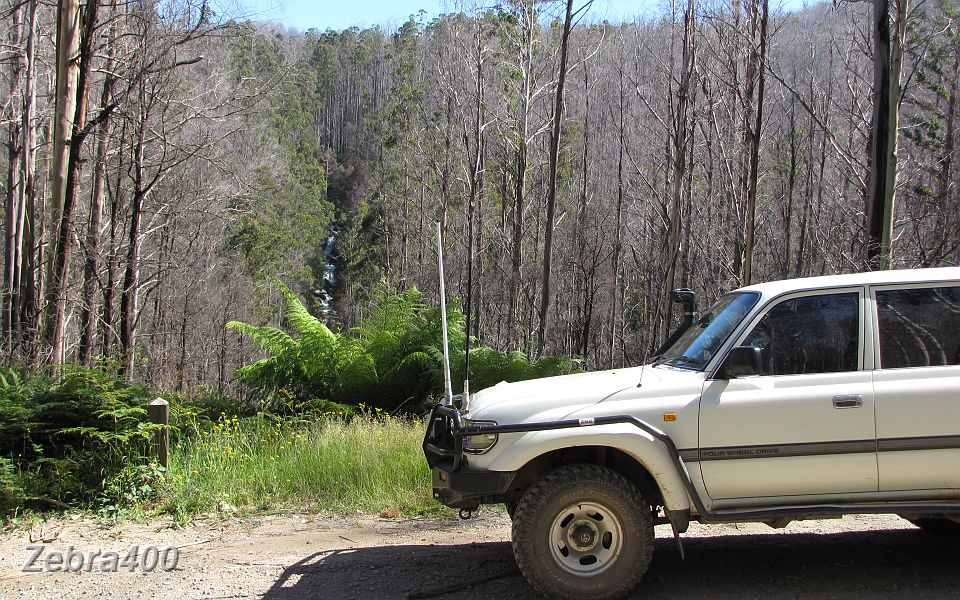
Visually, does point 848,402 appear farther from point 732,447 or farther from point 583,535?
point 583,535

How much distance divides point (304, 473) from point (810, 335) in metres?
5.06

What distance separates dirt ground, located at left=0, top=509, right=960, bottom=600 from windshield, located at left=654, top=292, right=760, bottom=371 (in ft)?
4.80

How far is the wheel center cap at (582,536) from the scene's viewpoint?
A: 4.62 metres

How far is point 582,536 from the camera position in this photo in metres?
4.62

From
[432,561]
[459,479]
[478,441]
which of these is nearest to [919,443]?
[478,441]

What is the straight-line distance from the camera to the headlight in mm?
4746

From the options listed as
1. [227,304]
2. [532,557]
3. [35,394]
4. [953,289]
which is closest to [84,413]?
[35,394]

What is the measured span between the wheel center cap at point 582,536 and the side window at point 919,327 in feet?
6.90

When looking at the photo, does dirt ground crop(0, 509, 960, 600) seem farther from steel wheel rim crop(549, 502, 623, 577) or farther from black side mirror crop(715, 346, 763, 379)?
black side mirror crop(715, 346, 763, 379)

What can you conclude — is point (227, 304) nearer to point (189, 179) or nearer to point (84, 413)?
point (189, 179)

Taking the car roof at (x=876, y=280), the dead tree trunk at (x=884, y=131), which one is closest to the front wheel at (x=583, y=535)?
the car roof at (x=876, y=280)

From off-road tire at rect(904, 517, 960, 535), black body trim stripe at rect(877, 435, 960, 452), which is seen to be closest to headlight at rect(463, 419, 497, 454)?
black body trim stripe at rect(877, 435, 960, 452)

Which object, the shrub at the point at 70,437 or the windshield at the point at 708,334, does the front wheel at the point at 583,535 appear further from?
the shrub at the point at 70,437

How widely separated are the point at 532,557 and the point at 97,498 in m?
4.76
